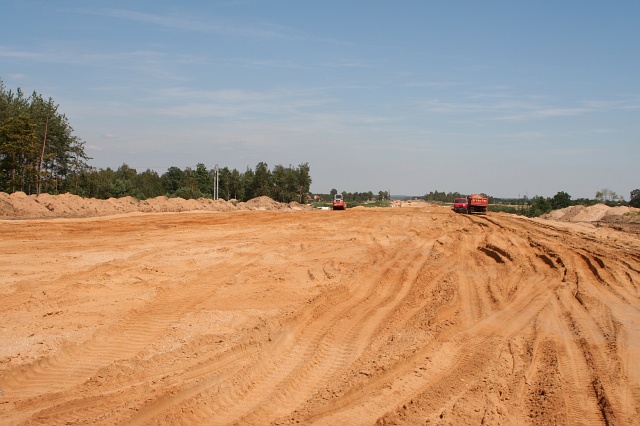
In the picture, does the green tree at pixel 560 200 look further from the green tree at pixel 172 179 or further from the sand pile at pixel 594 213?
the green tree at pixel 172 179

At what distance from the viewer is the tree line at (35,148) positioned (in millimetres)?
40688

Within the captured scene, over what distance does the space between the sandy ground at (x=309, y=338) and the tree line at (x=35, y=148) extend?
96.0 ft

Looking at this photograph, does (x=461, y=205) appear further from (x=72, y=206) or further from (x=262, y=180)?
(x=262, y=180)

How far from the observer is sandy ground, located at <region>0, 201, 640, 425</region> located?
564 cm

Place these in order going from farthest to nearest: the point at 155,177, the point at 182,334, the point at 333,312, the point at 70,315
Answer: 1. the point at 155,177
2. the point at 333,312
3. the point at 70,315
4. the point at 182,334

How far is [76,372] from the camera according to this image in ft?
21.6

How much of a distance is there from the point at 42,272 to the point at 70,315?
3.95 m

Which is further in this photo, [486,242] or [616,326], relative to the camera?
[486,242]

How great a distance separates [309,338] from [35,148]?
4170cm

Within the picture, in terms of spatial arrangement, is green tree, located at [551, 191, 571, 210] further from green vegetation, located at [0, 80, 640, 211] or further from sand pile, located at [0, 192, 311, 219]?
sand pile, located at [0, 192, 311, 219]

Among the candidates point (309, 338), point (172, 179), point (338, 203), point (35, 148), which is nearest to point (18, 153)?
point (35, 148)

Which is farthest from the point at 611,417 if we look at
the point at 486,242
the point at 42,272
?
the point at 486,242

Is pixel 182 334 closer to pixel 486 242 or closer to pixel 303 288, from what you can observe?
pixel 303 288

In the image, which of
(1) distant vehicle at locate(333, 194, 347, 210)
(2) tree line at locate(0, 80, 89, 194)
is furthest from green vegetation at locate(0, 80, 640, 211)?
(1) distant vehicle at locate(333, 194, 347, 210)
